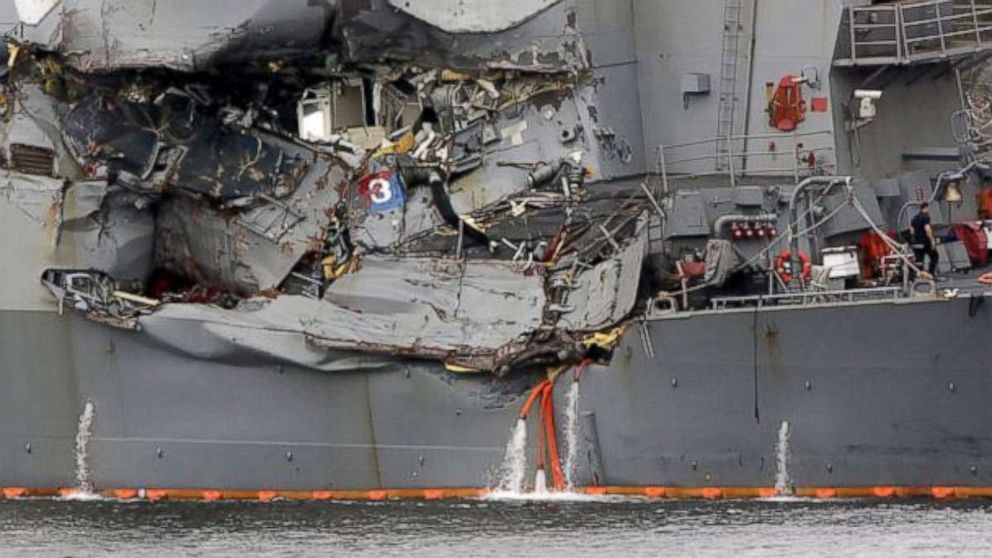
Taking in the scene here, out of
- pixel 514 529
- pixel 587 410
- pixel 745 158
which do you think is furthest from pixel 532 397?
pixel 745 158

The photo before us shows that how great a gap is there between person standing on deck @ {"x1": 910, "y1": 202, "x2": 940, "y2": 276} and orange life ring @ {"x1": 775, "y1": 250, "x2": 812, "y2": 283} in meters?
1.04

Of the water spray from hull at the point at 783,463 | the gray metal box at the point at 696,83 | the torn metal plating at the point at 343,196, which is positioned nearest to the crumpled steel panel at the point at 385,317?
the torn metal plating at the point at 343,196

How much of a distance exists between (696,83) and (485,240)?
2.58 m

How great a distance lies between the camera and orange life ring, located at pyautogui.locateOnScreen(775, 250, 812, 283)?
104 ft

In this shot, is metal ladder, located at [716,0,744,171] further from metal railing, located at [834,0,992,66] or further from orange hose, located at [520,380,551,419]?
orange hose, located at [520,380,551,419]

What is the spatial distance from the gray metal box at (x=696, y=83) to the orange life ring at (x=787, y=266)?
2.19 m

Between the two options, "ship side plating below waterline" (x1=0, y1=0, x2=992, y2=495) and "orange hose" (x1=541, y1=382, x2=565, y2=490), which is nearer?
"ship side plating below waterline" (x1=0, y1=0, x2=992, y2=495)

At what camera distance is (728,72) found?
1308 inches

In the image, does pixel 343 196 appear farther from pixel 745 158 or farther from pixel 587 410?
pixel 745 158

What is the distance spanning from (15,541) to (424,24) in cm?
643

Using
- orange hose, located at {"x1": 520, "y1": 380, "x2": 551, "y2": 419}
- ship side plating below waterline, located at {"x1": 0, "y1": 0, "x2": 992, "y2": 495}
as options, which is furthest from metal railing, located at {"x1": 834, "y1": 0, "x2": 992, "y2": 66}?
orange hose, located at {"x1": 520, "y1": 380, "x2": 551, "y2": 419}

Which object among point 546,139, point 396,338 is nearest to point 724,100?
point 546,139

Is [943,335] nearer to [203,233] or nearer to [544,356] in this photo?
[544,356]

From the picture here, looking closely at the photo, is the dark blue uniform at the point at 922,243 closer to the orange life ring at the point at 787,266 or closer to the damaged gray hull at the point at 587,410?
the orange life ring at the point at 787,266
